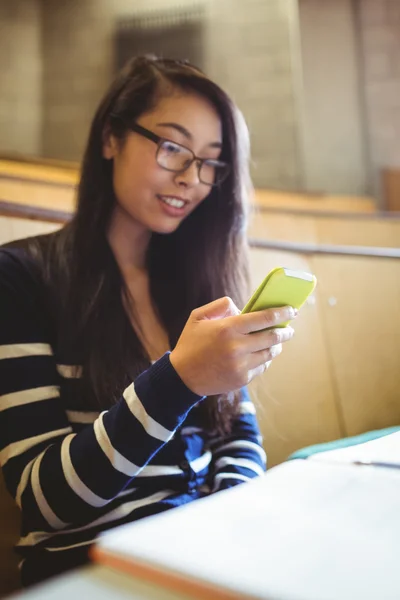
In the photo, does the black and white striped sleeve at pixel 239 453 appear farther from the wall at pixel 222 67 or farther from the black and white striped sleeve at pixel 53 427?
the wall at pixel 222 67

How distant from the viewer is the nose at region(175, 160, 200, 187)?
100cm

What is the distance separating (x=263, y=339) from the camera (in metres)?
0.64

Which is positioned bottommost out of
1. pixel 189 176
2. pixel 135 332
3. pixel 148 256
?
pixel 135 332

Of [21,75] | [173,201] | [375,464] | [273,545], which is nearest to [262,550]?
[273,545]

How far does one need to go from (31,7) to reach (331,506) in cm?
319

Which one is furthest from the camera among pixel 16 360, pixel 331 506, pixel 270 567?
pixel 16 360

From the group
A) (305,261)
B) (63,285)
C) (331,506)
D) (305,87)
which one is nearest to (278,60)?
(305,87)

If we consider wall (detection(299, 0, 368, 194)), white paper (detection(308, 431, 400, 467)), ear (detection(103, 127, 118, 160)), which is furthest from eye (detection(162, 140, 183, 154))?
wall (detection(299, 0, 368, 194))

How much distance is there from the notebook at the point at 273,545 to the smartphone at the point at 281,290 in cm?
21

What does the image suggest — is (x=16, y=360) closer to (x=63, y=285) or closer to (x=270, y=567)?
(x=63, y=285)

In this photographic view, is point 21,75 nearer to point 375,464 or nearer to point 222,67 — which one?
point 222,67

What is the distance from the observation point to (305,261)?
1.50 m

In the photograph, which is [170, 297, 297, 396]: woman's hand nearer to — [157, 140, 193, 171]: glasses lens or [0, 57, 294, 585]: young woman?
[0, 57, 294, 585]: young woman

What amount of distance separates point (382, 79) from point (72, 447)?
2556 millimetres
